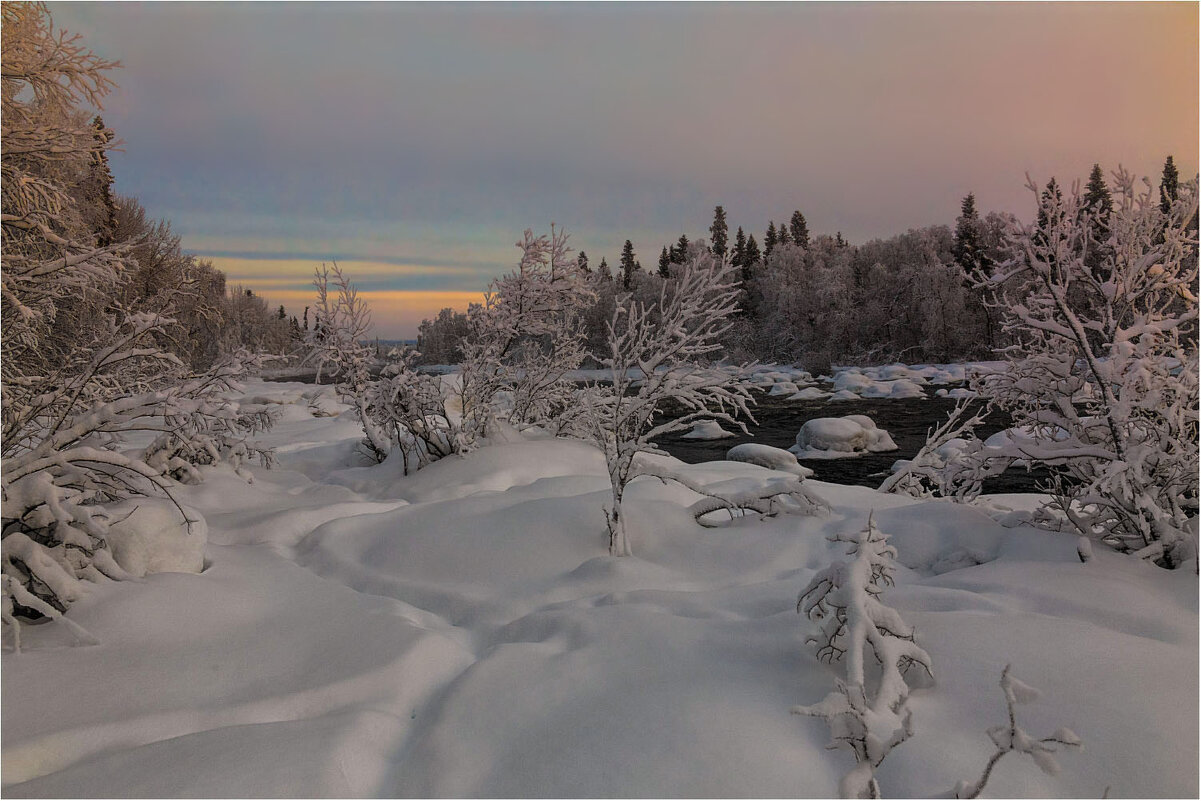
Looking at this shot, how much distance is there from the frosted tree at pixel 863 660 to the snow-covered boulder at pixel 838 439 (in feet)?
40.8

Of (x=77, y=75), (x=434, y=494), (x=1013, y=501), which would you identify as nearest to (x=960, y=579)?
(x=1013, y=501)

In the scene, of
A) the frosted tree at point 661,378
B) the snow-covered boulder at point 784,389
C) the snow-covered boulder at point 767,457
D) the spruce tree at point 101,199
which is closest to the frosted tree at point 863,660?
the frosted tree at point 661,378

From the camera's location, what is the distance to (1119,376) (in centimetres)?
438

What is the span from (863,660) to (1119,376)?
3025mm

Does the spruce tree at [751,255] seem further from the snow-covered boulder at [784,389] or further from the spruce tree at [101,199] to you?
the spruce tree at [101,199]

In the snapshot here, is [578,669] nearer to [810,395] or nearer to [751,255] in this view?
[810,395]

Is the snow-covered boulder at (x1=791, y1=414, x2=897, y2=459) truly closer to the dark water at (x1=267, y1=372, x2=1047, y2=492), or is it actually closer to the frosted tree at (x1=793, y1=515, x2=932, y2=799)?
the dark water at (x1=267, y1=372, x2=1047, y2=492)

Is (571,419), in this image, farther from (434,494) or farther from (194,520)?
(194,520)

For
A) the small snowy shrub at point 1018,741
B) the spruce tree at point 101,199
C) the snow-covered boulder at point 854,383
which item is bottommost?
the snow-covered boulder at point 854,383

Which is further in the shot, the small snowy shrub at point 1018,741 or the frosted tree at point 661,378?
the frosted tree at point 661,378

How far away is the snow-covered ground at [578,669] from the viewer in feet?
8.25

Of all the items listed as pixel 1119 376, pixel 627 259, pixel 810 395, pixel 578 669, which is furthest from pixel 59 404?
pixel 627 259


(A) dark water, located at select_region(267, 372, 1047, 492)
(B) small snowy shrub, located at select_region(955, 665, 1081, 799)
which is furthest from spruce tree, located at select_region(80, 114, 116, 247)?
(B) small snowy shrub, located at select_region(955, 665, 1081, 799)

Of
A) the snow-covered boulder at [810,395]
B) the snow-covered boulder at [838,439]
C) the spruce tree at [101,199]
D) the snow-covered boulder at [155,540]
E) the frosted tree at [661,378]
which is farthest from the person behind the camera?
the snow-covered boulder at [810,395]
